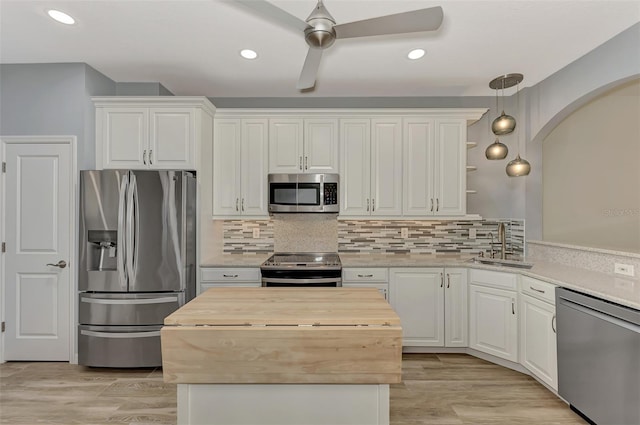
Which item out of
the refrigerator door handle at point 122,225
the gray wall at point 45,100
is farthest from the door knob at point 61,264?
the gray wall at point 45,100

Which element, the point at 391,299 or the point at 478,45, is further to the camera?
the point at 391,299

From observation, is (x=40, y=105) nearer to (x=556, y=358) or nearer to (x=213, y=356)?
(x=213, y=356)

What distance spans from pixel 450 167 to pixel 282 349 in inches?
112

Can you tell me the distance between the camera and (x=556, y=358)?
2.62 m

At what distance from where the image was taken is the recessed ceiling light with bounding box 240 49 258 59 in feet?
10.1

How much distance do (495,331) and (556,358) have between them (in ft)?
2.24

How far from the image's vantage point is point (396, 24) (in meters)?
1.90

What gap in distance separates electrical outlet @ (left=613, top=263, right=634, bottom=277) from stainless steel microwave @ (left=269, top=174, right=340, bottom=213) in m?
2.39

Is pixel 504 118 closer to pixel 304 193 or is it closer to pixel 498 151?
pixel 498 151

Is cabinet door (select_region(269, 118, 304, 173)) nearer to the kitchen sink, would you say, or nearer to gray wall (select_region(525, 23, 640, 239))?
the kitchen sink

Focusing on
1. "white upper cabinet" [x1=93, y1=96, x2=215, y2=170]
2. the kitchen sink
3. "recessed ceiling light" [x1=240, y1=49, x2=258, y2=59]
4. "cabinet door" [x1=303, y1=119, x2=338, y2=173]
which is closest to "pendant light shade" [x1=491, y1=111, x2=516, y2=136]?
the kitchen sink

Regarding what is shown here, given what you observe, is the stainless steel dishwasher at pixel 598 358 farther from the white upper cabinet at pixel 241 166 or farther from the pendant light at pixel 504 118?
the white upper cabinet at pixel 241 166

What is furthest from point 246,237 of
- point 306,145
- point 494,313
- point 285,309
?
point 494,313

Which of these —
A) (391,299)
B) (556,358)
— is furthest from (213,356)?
(556,358)
